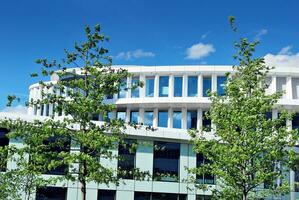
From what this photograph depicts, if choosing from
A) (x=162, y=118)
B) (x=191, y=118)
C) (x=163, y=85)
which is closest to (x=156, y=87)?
(x=163, y=85)

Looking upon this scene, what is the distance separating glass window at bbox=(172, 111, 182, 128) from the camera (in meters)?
57.2

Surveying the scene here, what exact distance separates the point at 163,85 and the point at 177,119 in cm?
448

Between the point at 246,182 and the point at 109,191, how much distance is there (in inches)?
682

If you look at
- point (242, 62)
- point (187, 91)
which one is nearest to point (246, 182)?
point (242, 62)

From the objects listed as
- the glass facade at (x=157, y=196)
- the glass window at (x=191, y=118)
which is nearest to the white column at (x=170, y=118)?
the glass window at (x=191, y=118)

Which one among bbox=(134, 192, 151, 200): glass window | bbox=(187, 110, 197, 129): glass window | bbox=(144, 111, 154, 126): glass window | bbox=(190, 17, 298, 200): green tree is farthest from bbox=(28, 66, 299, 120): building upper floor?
bbox=(190, 17, 298, 200): green tree

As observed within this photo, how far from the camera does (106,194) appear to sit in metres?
36.8

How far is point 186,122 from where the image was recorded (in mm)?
57500

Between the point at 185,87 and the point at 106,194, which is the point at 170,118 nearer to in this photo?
the point at 185,87

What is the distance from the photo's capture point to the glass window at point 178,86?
5641 centimetres

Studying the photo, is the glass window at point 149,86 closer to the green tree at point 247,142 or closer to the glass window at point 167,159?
the glass window at point 167,159

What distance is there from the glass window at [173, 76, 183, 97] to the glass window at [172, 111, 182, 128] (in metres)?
2.72

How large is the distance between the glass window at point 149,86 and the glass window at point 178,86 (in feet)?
9.01

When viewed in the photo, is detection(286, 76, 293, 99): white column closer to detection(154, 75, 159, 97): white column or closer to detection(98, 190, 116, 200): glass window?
detection(154, 75, 159, 97): white column
